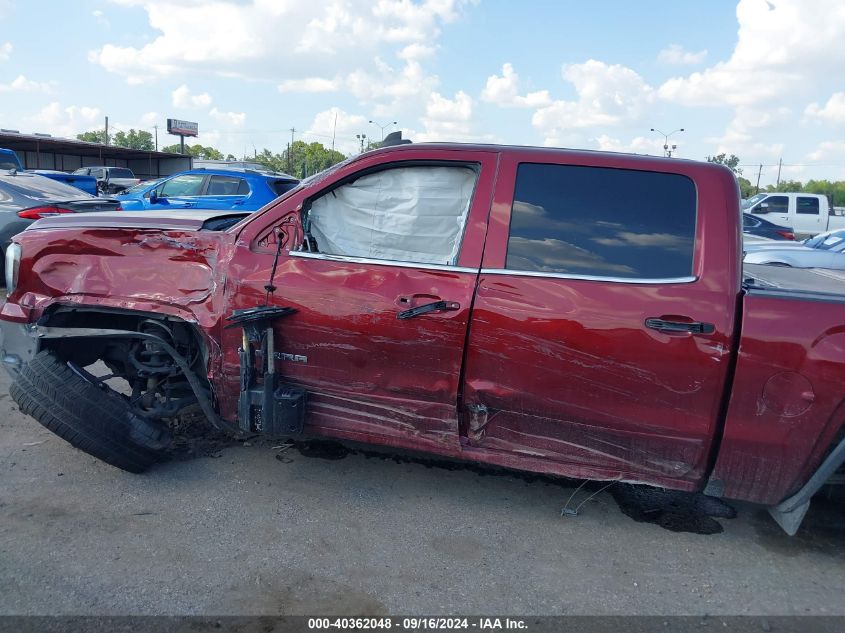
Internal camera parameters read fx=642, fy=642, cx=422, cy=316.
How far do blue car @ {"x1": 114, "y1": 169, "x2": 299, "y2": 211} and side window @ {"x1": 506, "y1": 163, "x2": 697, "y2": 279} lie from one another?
924 centimetres

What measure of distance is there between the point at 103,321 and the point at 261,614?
2259 millimetres

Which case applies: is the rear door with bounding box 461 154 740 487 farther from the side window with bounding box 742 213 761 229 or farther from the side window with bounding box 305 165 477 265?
the side window with bounding box 742 213 761 229

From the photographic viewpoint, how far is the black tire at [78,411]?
3549 millimetres

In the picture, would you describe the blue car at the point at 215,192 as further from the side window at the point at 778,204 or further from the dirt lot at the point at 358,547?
the side window at the point at 778,204

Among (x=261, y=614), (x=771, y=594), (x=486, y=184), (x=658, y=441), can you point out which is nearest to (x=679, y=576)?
(x=771, y=594)

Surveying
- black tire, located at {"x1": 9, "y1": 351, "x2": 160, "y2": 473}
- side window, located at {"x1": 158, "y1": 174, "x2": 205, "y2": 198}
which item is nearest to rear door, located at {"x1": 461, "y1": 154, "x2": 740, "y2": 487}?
black tire, located at {"x1": 9, "y1": 351, "x2": 160, "y2": 473}

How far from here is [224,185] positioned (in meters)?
12.2

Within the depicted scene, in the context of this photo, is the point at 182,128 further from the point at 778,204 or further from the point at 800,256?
the point at 800,256

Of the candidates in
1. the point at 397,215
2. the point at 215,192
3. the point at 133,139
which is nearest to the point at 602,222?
the point at 397,215

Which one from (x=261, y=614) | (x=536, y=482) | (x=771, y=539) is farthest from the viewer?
(x=536, y=482)

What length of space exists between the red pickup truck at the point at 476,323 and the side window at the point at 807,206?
21.6 m

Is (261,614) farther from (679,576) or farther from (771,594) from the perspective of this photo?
(771,594)

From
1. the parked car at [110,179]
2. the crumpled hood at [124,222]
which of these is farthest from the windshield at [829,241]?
the parked car at [110,179]

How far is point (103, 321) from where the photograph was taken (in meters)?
4.04
